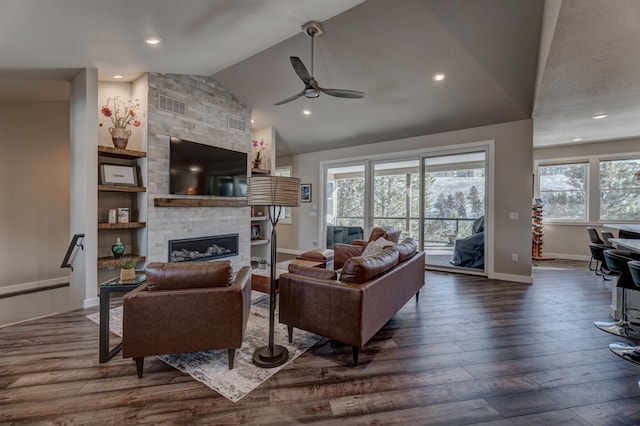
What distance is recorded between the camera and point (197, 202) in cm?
482

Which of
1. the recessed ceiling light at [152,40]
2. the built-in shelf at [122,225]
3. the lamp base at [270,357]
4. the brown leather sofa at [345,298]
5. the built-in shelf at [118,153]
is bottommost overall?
the lamp base at [270,357]

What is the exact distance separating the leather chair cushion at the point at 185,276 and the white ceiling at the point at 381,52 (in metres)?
2.38

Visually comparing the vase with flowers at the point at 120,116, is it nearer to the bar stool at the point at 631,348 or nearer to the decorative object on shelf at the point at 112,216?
the decorative object on shelf at the point at 112,216

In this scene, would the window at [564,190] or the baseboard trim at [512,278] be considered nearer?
the baseboard trim at [512,278]

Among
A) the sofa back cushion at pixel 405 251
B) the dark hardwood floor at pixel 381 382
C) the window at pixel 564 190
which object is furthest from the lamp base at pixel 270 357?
the window at pixel 564 190

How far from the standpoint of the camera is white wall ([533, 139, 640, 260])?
6.34 meters

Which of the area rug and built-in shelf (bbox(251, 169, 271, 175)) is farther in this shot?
built-in shelf (bbox(251, 169, 271, 175))

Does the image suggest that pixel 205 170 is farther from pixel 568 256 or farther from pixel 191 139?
pixel 568 256

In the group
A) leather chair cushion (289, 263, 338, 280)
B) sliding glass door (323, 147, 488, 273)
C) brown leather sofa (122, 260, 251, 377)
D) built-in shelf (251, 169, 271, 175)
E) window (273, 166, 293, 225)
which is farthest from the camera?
window (273, 166, 293, 225)

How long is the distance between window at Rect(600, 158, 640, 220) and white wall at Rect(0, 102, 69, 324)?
36.0 ft

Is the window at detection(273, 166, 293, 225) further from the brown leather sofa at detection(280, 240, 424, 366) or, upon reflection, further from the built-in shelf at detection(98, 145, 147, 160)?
the brown leather sofa at detection(280, 240, 424, 366)

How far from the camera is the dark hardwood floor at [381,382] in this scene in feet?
5.81

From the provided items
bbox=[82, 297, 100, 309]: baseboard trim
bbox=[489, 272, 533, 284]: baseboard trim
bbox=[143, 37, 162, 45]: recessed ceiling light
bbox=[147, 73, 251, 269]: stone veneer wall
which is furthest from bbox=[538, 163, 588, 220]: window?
bbox=[82, 297, 100, 309]: baseboard trim

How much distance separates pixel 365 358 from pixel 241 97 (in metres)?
4.97
